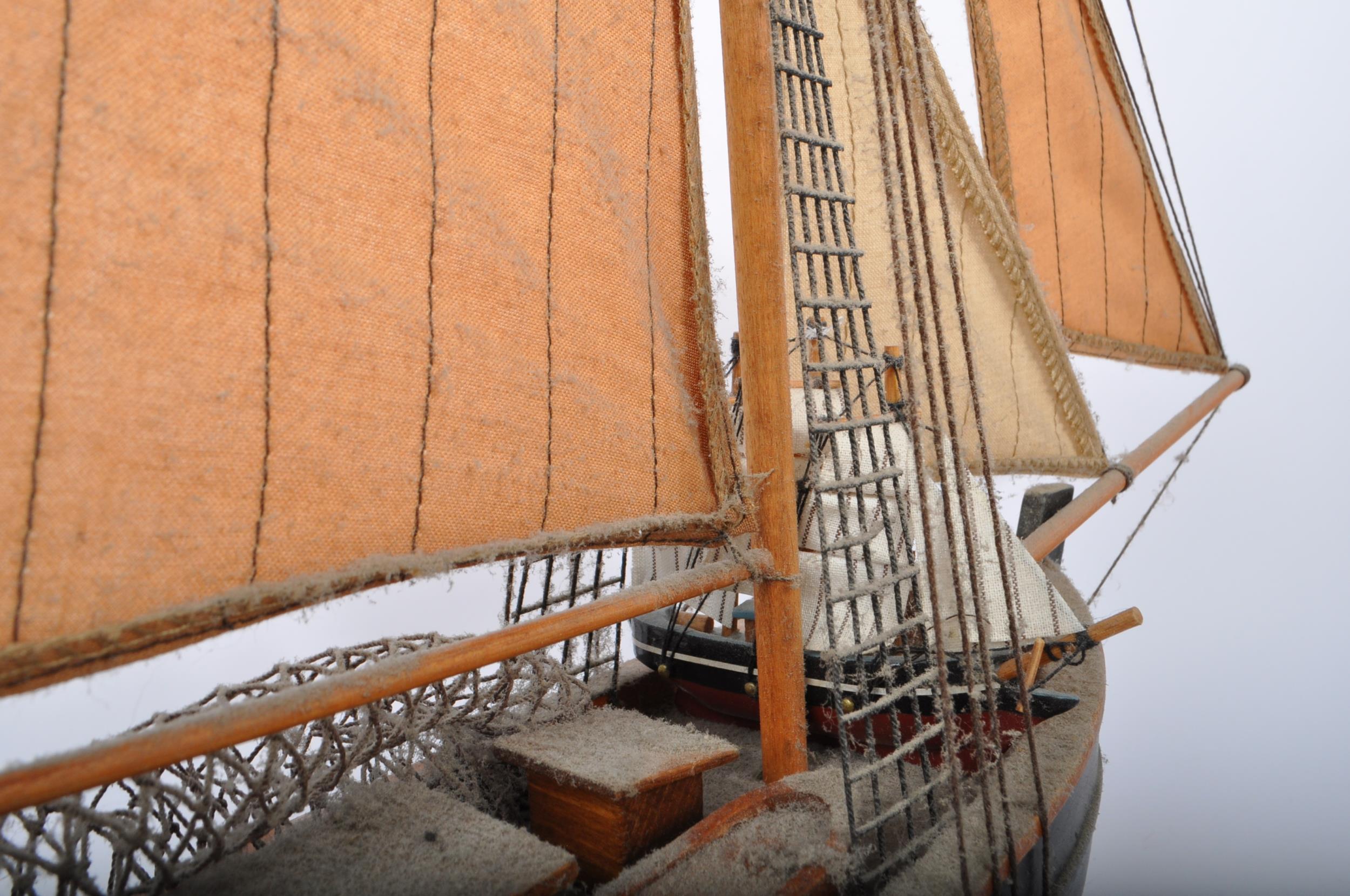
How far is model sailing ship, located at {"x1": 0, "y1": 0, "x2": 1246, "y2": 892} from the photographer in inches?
29.0

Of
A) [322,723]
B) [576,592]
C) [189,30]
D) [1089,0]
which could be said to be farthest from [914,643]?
[1089,0]

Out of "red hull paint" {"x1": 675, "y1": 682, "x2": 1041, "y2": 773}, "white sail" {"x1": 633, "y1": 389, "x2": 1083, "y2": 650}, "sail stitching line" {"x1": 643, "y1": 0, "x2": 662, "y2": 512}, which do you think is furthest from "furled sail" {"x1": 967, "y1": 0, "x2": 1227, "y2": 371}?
"sail stitching line" {"x1": 643, "y1": 0, "x2": 662, "y2": 512}

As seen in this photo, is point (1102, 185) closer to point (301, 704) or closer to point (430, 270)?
point (430, 270)

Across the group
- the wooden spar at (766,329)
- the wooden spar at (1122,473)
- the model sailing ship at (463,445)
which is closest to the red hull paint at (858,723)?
the model sailing ship at (463,445)

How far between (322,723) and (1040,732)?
4.31 feet

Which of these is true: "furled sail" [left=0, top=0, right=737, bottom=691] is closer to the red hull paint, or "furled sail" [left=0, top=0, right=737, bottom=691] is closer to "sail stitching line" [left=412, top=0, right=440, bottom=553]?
"sail stitching line" [left=412, top=0, right=440, bottom=553]

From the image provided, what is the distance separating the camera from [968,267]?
2.39 meters

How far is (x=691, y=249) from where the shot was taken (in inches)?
52.5

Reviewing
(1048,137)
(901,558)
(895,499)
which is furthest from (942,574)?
(1048,137)

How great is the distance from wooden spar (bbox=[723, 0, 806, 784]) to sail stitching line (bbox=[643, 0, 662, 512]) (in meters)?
0.12

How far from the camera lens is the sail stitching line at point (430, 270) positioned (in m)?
0.95

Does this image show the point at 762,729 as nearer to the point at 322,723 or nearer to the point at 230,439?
the point at 322,723

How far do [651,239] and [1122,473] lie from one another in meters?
2.05

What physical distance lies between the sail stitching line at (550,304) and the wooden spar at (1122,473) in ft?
4.51
